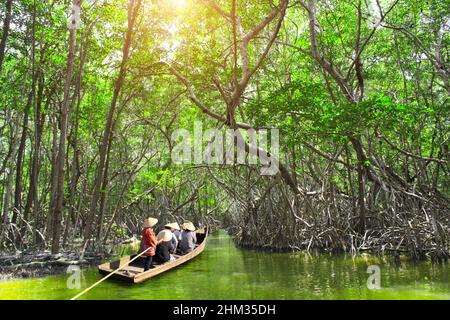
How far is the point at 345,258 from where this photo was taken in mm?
8383

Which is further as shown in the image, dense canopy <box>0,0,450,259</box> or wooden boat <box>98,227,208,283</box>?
dense canopy <box>0,0,450,259</box>

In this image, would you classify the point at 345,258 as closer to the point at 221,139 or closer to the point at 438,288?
the point at 438,288

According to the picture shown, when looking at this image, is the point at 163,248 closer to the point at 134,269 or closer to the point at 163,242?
the point at 163,242

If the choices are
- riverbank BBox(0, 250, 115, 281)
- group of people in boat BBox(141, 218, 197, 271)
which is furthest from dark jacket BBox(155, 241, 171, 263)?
riverbank BBox(0, 250, 115, 281)

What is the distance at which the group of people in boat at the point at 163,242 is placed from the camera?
659 cm

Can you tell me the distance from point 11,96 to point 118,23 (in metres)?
3.22

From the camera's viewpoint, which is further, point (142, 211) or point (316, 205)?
point (142, 211)

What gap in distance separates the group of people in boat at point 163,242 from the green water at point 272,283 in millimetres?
357

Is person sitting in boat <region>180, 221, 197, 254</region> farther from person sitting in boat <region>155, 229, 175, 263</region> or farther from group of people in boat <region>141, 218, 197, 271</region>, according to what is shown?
person sitting in boat <region>155, 229, 175, 263</region>

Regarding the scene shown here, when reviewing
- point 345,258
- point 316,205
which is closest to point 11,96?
point 316,205
